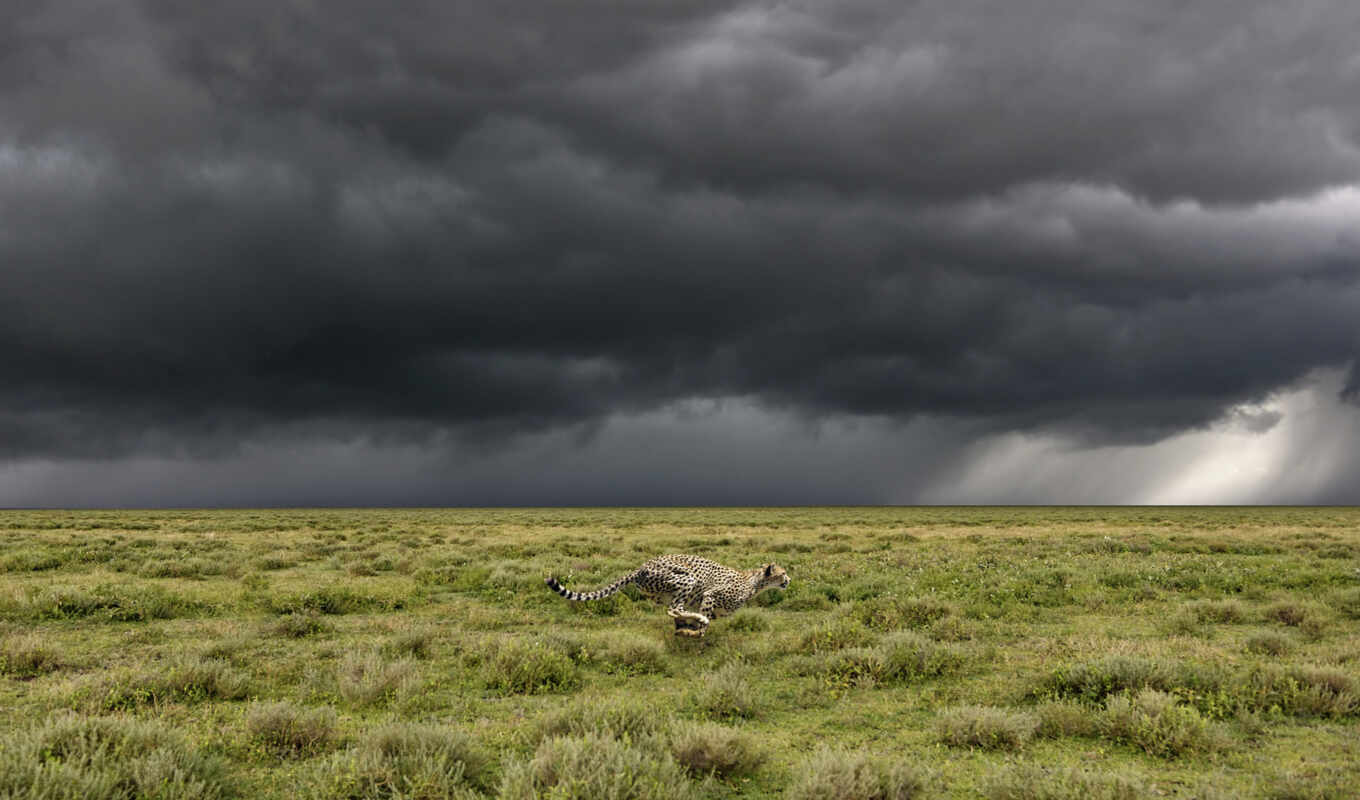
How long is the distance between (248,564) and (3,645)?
13.4m

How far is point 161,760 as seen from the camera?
582cm

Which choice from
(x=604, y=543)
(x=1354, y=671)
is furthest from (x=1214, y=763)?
(x=604, y=543)

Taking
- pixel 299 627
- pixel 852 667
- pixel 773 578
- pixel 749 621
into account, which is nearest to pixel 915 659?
pixel 852 667

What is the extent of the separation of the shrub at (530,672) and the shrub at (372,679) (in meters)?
1.12

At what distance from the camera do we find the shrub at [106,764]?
5.30 metres

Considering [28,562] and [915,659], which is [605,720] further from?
[28,562]

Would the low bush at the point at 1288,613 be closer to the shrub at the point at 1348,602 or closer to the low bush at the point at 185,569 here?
the shrub at the point at 1348,602

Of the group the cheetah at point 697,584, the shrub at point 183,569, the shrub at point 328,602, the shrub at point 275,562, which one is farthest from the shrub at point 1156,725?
the shrub at point 275,562

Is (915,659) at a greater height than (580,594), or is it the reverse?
(580,594)

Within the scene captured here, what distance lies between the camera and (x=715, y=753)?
20.9ft

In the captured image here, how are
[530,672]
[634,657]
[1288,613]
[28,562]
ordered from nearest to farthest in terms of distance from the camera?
[530,672], [634,657], [1288,613], [28,562]

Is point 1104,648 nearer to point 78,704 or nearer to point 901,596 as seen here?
point 901,596

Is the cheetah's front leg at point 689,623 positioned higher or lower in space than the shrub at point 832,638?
higher

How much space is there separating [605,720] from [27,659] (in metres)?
8.84
